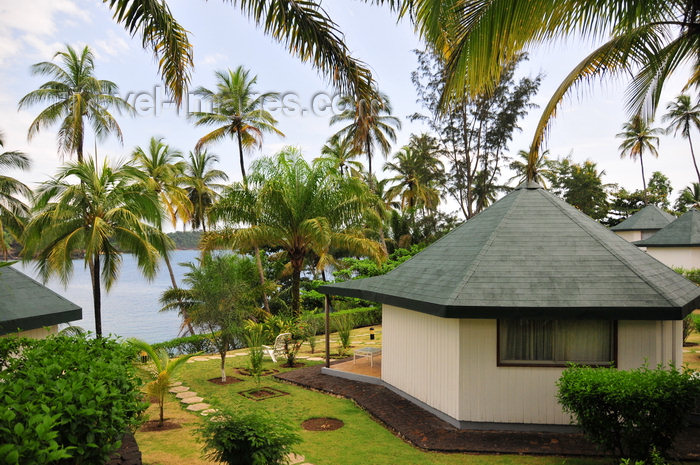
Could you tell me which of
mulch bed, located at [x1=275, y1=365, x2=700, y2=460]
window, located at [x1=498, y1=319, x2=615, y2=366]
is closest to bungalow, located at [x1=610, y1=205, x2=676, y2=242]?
window, located at [x1=498, y1=319, x2=615, y2=366]

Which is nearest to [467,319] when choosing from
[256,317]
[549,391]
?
[549,391]

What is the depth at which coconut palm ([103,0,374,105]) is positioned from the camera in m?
6.28

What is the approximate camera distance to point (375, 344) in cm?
1577

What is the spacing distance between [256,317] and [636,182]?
52.8 meters

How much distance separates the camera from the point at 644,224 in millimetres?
36188

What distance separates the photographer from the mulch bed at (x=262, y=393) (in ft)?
32.2

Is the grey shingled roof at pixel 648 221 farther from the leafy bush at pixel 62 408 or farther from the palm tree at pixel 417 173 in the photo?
the leafy bush at pixel 62 408

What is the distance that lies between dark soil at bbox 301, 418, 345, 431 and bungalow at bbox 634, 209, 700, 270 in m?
26.5

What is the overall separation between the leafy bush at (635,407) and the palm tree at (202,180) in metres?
29.7

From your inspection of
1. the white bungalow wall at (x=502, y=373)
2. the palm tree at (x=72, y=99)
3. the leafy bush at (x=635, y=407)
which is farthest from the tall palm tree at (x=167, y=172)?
the leafy bush at (x=635, y=407)

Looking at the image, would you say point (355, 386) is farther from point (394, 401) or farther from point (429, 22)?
point (429, 22)

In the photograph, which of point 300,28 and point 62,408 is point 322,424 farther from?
point 300,28

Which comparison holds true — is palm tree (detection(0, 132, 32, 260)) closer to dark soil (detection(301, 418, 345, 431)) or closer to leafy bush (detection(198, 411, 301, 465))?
dark soil (detection(301, 418, 345, 431))

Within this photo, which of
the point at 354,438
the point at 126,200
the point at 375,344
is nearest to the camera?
the point at 354,438
